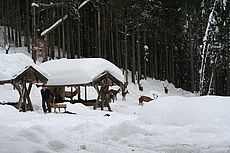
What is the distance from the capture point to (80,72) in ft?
100

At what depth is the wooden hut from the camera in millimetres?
29906

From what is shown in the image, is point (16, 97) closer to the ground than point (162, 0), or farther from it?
closer to the ground

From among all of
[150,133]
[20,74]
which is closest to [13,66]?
[20,74]

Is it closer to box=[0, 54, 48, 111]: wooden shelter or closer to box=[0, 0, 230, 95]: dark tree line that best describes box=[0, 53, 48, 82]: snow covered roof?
box=[0, 54, 48, 111]: wooden shelter

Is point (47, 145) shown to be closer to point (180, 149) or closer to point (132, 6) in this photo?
point (180, 149)

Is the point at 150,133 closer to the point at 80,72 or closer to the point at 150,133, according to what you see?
the point at 150,133

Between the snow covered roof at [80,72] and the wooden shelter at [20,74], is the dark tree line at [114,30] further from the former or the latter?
the wooden shelter at [20,74]

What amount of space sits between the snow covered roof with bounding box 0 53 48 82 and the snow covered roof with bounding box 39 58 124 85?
2705 mm

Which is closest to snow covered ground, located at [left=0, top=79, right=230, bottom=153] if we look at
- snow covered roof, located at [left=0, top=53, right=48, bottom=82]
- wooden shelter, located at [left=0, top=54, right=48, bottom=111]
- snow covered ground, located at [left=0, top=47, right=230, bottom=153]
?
snow covered ground, located at [left=0, top=47, right=230, bottom=153]

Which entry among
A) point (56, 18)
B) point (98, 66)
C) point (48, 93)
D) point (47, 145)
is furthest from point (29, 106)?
point (56, 18)

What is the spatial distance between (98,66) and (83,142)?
18.4 m

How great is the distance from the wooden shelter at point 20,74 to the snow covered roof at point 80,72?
2802 mm

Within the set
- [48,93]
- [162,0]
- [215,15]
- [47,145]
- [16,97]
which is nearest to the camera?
[47,145]

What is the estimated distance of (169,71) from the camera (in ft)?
194
